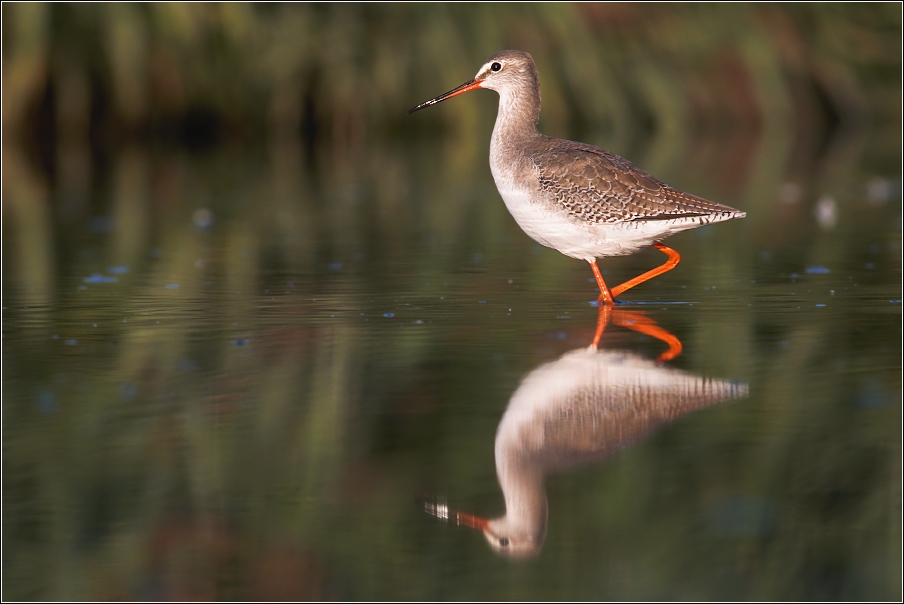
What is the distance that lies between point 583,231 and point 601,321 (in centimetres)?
78

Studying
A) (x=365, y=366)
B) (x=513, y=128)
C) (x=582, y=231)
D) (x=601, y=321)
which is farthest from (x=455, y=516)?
(x=513, y=128)

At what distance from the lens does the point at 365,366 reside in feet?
17.4

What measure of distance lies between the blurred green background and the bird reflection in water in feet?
0.23

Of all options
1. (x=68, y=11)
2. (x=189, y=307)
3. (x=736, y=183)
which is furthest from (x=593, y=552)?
(x=68, y=11)

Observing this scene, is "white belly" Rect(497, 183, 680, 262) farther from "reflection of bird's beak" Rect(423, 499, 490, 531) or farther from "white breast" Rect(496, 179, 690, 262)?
"reflection of bird's beak" Rect(423, 499, 490, 531)

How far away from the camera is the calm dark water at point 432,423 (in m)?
3.22

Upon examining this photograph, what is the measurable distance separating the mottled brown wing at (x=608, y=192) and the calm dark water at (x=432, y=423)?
17.8 inches

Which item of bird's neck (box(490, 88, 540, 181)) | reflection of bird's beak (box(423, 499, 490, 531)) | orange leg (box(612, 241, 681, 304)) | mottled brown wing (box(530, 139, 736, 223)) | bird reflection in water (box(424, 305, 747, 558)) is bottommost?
reflection of bird's beak (box(423, 499, 490, 531))

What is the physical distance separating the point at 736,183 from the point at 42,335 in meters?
9.38

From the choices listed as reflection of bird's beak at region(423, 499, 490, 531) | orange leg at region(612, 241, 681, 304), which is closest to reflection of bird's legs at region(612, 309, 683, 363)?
orange leg at region(612, 241, 681, 304)

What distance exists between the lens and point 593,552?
3275mm

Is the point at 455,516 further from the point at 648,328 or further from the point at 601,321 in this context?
the point at 601,321

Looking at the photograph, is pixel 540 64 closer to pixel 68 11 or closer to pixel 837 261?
pixel 68 11

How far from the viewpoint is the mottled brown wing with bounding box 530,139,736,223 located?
6891 millimetres
